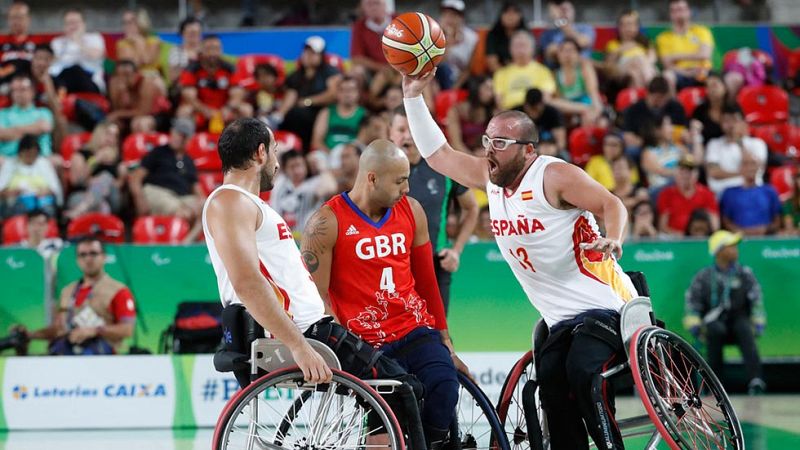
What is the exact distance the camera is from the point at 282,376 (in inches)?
180

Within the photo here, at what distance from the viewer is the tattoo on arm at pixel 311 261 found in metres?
5.38

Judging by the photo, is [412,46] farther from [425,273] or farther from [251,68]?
[251,68]

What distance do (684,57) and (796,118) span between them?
5.68 feet

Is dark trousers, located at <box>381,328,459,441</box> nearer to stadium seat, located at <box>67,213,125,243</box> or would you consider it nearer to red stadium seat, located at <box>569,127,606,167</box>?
stadium seat, located at <box>67,213,125,243</box>

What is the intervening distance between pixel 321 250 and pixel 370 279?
27 centimetres

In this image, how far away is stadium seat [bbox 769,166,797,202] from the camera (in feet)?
39.8

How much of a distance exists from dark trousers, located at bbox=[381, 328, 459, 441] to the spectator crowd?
5.15 meters

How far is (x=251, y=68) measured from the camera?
1409cm

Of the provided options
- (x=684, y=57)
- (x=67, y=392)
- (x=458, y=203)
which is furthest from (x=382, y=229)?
(x=684, y=57)

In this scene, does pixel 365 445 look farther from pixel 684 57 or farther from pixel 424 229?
pixel 684 57

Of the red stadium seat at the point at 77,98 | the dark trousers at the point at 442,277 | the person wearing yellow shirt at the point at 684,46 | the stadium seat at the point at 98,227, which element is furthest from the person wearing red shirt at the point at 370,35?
the dark trousers at the point at 442,277

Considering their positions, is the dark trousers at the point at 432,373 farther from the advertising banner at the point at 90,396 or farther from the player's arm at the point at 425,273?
the advertising banner at the point at 90,396

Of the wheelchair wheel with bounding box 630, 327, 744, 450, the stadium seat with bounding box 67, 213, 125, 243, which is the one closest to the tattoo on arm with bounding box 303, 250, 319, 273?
the wheelchair wheel with bounding box 630, 327, 744, 450

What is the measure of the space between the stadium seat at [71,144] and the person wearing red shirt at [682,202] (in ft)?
21.3
